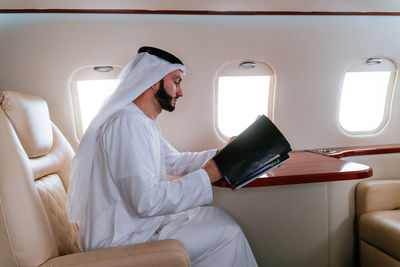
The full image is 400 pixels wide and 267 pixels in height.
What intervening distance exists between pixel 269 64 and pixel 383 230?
5.23ft

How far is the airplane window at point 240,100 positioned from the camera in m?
2.50

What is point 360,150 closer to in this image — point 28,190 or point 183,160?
point 183,160

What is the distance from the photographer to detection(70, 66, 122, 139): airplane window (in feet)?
7.13

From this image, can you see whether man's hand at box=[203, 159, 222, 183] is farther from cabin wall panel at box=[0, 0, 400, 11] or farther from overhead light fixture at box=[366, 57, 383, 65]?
overhead light fixture at box=[366, 57, 383, 65]

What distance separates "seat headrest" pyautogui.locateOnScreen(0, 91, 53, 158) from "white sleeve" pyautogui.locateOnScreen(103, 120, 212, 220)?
1.35 feet

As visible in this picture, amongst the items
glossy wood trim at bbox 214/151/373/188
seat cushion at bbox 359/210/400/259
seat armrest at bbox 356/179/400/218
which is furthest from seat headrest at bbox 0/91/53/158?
seat armrest at bbox 356/179/400/218

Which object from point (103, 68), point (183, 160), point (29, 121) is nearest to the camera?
point (29, 121)

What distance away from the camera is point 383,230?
6.86 feet

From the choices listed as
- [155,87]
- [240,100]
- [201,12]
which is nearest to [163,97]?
[155,87]

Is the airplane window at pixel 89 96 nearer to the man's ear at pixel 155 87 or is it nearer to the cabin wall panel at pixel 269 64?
the cabin wall panel at pixel 269 64

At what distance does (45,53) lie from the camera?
6.89 ft

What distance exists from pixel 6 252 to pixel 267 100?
2.15 m

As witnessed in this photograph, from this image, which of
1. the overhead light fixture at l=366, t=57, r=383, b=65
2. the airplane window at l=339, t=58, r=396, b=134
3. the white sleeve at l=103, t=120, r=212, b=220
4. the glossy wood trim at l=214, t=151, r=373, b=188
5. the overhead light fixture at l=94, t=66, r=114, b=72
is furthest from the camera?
the airplane window at l=339, t=58, r=396, b=134

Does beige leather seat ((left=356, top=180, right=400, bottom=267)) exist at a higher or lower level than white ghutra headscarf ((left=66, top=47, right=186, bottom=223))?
lower
